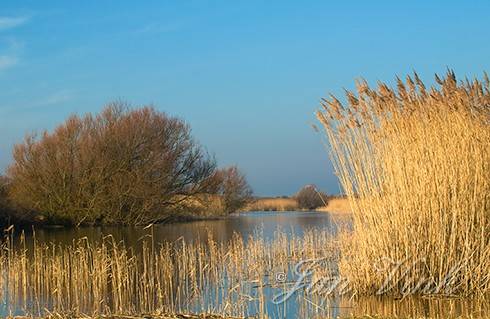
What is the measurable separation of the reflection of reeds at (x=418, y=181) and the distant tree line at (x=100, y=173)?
28.6 m

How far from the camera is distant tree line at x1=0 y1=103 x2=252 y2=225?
37375 millimetres

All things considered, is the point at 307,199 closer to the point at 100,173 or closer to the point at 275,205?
the point at 275,205

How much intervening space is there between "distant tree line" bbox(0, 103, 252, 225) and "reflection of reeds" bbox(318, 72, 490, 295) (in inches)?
1124

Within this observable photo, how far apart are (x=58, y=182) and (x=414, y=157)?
31.8 meters

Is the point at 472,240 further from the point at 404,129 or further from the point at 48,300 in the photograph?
the point at 48,300

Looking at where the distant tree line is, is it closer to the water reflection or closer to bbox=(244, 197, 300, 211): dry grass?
the water reflection

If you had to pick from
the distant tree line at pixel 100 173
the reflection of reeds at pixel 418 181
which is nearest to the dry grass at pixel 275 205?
the distant tree line at pixel 100 173

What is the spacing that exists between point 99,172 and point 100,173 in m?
0.19

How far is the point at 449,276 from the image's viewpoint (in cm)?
905

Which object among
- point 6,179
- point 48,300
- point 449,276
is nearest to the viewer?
point 449,276

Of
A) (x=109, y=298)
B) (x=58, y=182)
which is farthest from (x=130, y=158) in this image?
(x=109, y=298)

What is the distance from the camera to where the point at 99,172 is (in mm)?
37750

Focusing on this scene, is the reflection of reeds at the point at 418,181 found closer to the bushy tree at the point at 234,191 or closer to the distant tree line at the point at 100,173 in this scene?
the distant tree line at the point at 100,173

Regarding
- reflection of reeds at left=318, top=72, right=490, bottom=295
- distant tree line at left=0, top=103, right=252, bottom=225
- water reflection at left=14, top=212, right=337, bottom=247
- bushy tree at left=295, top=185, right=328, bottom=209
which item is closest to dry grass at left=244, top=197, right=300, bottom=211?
bushy tree at left=295, top=185, right=328, bottom=209
